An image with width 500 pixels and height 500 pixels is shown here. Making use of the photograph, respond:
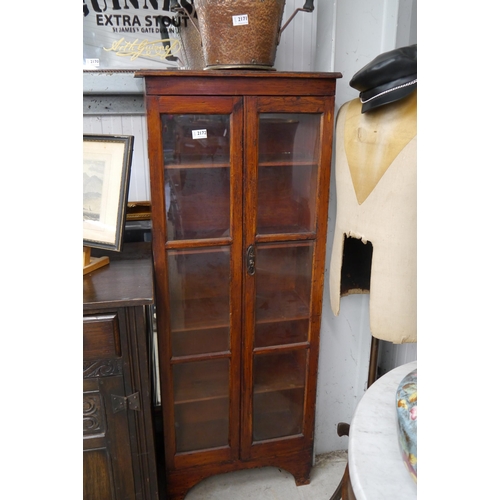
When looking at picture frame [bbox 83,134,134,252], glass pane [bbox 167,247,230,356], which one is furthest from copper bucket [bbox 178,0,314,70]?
glass pane [bbox 167,247,230,356]

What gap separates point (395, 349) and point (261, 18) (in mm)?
1528

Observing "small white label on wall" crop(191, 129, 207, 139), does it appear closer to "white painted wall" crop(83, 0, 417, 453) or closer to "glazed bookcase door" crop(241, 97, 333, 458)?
"glazed bookcase door" crop(241, 97, 333, 458)

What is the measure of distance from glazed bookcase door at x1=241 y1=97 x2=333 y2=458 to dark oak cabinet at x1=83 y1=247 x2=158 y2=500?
1.45 feet

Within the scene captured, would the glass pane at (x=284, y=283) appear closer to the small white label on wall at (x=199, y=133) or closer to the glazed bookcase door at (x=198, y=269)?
the glazed bookcase door at (x=198, y=269)

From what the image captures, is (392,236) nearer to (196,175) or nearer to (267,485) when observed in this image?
(196,175)

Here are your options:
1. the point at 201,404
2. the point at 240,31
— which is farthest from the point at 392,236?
the point at 201,404

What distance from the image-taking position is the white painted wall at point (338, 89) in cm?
164

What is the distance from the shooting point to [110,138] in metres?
1.42

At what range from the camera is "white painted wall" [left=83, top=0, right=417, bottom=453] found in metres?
1.64

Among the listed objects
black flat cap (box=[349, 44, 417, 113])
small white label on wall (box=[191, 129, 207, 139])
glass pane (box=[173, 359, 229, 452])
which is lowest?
glass pane (box=[173, 359, 229, 452])

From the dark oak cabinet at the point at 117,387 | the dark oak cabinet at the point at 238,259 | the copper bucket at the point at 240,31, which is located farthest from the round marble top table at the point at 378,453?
the copper bucket at the point at 240,31
